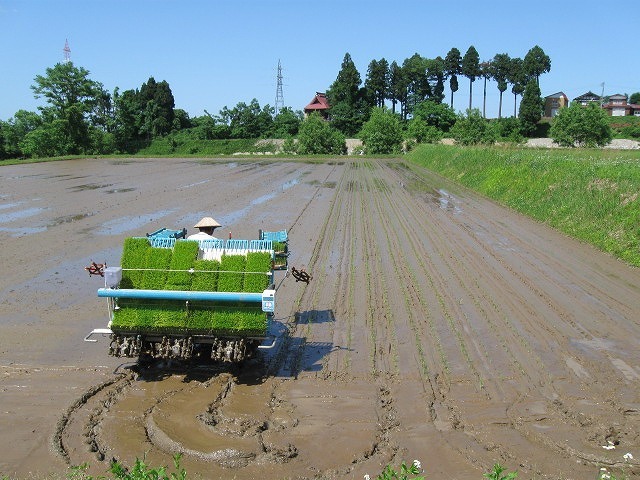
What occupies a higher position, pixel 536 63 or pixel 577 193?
pixel 536 63

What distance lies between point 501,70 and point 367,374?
10499cm

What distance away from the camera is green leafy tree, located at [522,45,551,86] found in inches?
3883

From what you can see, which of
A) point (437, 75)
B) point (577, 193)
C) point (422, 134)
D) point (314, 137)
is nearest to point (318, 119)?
point (314, 137)

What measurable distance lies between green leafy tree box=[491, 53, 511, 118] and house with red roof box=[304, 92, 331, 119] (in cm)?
3103

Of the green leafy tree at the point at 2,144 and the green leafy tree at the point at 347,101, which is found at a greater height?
the green leafy tree at the point at 347,101

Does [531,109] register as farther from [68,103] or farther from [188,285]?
[188,285]

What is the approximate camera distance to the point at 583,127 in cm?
5141

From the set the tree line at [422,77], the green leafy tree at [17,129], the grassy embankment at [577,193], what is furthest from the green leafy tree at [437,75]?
the grassy embankment at [577,193]

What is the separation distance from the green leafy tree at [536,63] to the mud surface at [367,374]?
3682 inches

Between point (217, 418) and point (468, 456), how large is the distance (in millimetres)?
2567

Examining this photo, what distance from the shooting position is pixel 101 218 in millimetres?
20562

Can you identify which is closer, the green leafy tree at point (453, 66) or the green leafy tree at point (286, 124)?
the green leafy tree at point (286, 124)

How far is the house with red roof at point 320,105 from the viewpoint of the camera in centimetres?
10271

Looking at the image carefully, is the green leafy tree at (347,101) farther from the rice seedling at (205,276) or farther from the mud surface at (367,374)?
the rice seedling at (205,276)
